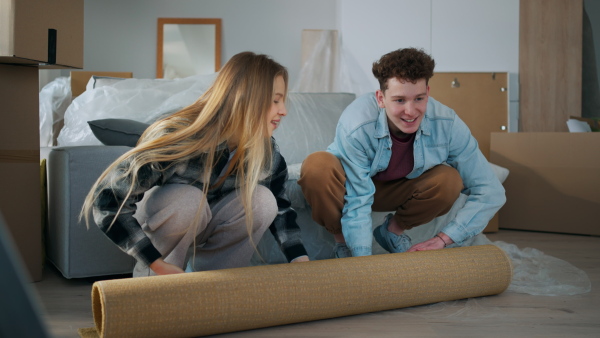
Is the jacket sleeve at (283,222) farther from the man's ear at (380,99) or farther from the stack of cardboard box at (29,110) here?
the stack of cardboard box at (29,110)

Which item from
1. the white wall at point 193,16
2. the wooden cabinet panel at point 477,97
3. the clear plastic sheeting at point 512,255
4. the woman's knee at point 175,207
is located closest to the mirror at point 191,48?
the white wall at point 193,16

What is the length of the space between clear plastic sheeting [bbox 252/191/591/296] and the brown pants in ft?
0.46

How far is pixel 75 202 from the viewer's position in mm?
1890

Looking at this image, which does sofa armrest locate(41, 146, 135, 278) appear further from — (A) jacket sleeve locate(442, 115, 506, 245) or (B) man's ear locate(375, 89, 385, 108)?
(A) jacket sleeve locate(442, 115, 506, 245)

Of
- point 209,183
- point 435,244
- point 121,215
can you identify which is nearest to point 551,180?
point 435,244

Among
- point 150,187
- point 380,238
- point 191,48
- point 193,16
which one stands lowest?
point 380,238

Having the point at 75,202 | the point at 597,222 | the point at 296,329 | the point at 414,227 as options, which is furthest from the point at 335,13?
the point at 296,329

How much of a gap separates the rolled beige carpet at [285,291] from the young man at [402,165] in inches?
7.9

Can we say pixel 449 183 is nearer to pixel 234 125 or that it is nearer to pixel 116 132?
pixel 234 125

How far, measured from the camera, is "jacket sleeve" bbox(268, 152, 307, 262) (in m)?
1.62

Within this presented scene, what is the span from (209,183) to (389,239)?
73cm

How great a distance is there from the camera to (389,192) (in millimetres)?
2008

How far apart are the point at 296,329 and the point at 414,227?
900mm

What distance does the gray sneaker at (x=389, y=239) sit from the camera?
2.02 metres
